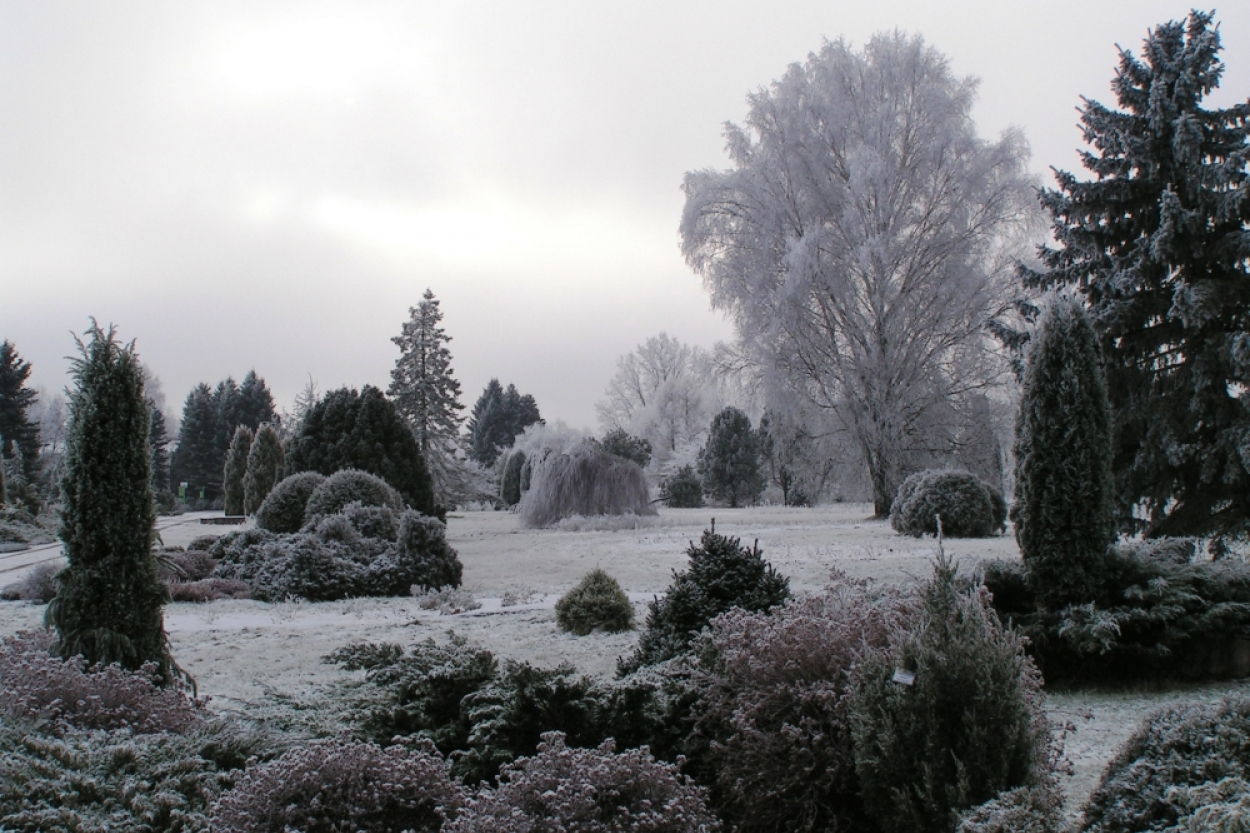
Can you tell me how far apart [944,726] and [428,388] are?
26.5 meters

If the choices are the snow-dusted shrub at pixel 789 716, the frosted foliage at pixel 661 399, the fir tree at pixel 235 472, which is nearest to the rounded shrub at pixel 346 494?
the snow-dusted shrub at pixel 789 716

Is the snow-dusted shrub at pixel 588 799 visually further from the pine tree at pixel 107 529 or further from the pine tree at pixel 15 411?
the pine tree at pixel 15 411

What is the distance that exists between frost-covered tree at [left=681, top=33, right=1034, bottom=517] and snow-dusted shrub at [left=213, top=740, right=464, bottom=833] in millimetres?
16749

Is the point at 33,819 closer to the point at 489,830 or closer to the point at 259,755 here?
the point at 259,755

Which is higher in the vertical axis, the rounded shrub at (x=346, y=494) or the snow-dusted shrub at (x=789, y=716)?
the rounded shrub at (x=346, y=494)

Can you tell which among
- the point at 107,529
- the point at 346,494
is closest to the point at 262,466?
the point at 346,494

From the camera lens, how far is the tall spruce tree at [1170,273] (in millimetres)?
9344

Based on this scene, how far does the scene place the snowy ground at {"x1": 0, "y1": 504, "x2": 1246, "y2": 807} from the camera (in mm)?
4531

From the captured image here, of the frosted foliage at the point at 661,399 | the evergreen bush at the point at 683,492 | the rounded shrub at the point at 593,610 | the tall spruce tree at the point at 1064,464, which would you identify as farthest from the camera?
the frosted foliage at the point at 661,399

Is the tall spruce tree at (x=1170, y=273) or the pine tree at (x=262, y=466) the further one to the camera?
the pine tree at (x=262, y=466)

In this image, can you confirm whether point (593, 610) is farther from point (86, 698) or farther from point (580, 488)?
point (580, 488)

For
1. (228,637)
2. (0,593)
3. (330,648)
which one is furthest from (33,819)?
(0,593)

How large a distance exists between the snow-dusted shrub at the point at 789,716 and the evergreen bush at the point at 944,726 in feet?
0.62

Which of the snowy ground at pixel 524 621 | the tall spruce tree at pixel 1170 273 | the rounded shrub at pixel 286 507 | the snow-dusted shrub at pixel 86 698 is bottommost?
the snowy ground at pixel 524 621
